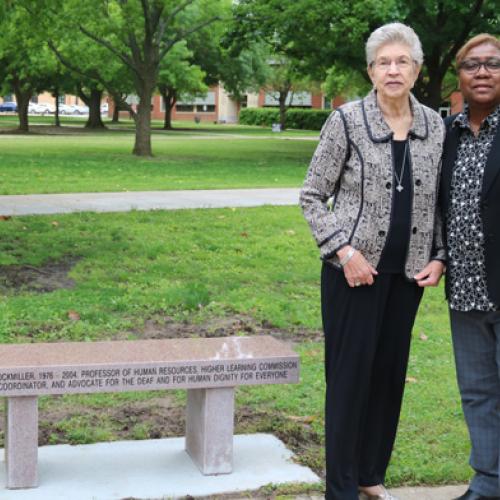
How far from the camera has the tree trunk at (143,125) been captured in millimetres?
25500

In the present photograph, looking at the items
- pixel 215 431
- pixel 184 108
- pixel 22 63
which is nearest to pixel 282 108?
pixel 184 108

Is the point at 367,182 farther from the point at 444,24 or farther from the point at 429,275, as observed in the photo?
the point at 444,24

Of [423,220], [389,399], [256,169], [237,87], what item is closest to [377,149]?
[423,220]

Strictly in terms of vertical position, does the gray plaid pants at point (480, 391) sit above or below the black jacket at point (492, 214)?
below

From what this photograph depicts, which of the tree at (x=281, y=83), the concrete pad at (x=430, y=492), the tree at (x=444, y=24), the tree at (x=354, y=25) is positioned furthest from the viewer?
the tree at (x=281, y=83)

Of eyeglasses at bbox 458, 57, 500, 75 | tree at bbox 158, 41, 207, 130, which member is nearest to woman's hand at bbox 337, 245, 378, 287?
eyeglasses at bbox 458, 57, 500, 75

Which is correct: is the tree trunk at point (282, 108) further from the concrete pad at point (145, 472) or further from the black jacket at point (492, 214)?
the black jacket at point (492, 214)

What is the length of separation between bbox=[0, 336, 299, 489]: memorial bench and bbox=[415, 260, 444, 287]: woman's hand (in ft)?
2.98

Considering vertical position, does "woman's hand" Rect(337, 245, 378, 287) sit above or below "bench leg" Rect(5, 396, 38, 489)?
above

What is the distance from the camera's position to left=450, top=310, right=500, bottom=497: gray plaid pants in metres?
3.75

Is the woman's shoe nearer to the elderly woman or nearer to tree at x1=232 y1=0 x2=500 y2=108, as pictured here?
the elderly woman

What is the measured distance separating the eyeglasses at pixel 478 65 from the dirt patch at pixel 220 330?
3.38 metres

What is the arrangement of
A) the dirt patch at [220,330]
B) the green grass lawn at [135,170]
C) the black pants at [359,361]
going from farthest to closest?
the green grass lawn at [135,170] < the dirt patch at [220,330] < the black pants at [359,361]

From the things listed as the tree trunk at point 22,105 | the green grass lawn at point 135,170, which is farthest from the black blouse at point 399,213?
the tree trunk at point 22,105
